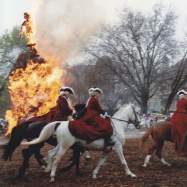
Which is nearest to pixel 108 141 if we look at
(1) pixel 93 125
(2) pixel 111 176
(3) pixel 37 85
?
(1) pixel 93 125

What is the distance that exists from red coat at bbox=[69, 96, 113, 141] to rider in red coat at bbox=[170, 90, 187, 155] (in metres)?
2.85

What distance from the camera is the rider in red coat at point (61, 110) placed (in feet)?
48.8

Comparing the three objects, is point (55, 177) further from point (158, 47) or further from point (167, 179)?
point (158, 47)

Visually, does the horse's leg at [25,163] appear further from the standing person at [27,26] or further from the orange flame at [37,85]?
the standing person at [27,26]

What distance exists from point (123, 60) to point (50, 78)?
28151 millimetres

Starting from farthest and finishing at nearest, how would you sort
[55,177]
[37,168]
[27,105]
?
[27,105] < [37,168] < [55,177]

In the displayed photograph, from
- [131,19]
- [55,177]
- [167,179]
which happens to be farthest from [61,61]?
[131,19]

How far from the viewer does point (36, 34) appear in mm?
22984

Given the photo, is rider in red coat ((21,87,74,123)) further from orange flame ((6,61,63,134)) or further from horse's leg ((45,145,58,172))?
orange flame ((6,61,63,134))

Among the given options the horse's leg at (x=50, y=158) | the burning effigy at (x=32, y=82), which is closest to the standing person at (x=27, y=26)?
the burning effigy at (x=32, y=82)

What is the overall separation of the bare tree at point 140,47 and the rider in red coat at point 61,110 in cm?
3109

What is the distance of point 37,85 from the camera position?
20.8 m

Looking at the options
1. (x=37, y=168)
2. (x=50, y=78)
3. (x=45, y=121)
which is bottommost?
(x=37, y=168)

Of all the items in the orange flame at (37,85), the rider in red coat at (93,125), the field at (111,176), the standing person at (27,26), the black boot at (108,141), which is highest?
the standing person at (27,26)
